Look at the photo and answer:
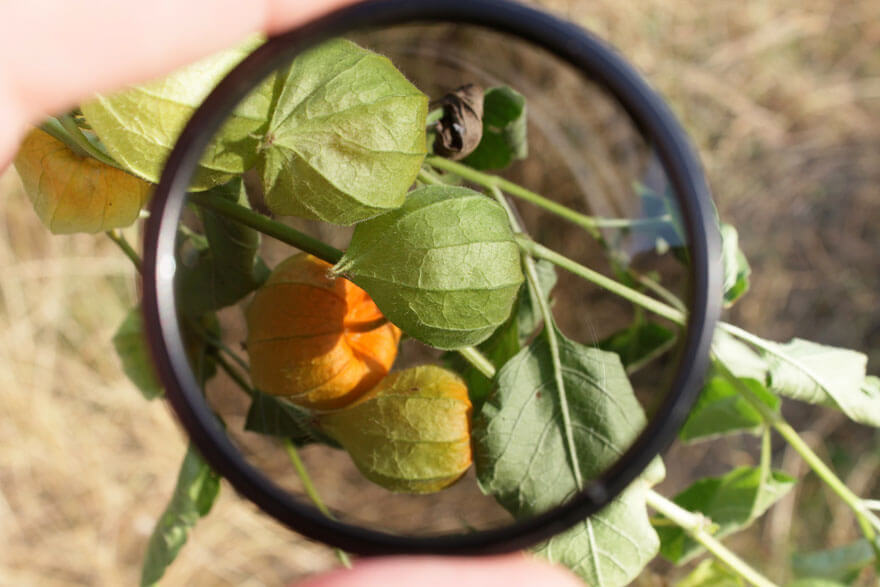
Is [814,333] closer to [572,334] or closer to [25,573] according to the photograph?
[572,334]

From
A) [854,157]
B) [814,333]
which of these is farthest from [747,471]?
[854,157]

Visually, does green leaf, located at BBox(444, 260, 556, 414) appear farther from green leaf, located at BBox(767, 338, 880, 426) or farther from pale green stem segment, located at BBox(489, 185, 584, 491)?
green leaf, located at BBox(767, 338, 880, 426)

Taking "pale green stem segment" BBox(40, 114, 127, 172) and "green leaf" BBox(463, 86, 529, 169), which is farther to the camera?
"green leaf" BBox(463, 86, 529, 169)

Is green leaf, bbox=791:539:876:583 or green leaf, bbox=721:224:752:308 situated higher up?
green leaf, bbox=721:224:752:308

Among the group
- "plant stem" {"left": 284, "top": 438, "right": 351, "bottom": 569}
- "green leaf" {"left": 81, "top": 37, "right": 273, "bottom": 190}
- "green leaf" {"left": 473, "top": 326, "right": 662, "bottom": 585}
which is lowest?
"plant stem" {"left": 284, "top": 438, "right": 351, "bottom": 569}

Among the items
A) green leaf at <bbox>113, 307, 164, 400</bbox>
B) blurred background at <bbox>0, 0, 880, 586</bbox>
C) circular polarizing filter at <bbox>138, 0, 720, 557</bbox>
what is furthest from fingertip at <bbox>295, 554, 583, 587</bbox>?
blurred background at <bbox>0, 0, 880, 586</bbox>

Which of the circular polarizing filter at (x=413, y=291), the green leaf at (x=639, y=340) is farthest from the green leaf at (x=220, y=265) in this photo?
the green leaf at (x=639, y=340)
